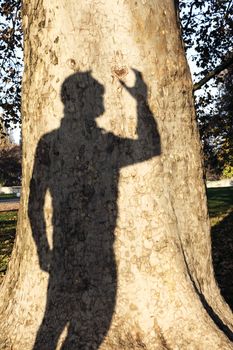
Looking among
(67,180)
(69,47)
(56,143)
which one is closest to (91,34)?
(69,47)

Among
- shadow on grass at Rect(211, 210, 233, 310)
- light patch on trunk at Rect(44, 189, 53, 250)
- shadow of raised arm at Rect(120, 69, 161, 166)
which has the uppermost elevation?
shadow of raised arm at Rect(120, 69, 161, 166)

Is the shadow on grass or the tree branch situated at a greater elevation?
the tree branch

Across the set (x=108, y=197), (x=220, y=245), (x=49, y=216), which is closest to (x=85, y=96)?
(x=108, y=197)

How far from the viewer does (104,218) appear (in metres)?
3.53

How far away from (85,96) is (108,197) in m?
0.87

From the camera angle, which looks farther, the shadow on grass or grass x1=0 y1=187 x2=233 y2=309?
grass x1=0 y1=187 x2=233 y2=309

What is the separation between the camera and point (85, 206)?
3.55m

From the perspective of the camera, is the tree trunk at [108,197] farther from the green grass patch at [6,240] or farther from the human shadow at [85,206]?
the green grass patch at [6,240]

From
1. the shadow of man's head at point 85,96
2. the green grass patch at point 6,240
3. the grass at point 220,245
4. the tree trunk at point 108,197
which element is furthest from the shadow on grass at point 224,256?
the green grass patch at point 6,240

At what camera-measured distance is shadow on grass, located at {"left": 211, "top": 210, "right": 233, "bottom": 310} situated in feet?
20.1

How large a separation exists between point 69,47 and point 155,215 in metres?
1.59

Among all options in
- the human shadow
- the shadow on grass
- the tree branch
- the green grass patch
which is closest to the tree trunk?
the human shadow

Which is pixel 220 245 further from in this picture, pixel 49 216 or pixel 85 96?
pixel 85 96

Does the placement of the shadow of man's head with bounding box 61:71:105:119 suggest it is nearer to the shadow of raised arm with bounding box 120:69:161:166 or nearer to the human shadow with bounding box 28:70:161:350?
the human shadow with bounding box 28:70:161:350
